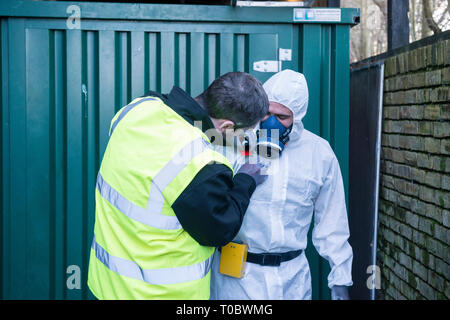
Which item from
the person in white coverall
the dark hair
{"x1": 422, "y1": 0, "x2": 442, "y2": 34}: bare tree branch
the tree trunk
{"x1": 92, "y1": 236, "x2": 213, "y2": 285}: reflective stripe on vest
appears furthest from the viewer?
the tree trunk

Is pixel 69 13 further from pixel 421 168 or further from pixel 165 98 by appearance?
pixel 421 168

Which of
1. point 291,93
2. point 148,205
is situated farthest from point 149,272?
point 291,93

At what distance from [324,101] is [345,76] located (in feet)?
0.73

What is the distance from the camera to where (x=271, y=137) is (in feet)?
7.83

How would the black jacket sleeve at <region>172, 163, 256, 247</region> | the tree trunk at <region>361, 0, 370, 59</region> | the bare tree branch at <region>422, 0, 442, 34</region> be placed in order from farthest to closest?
the tree trunk at <region>361, 0, 370, 59</region>
the bare tree branch at <region>422, 0, 442, 34</region>
the black jacket sleeve at <region>172, 163, 256, 247</region>

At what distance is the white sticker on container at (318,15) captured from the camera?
305cm

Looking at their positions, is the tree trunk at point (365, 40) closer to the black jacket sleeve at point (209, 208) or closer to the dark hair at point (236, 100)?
the dark hair at point (236, 100)

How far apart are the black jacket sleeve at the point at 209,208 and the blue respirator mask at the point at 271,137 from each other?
2.02 feet

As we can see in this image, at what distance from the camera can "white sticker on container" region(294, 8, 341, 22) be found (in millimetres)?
3047

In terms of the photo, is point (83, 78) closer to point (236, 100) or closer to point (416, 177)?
point (236, 100)

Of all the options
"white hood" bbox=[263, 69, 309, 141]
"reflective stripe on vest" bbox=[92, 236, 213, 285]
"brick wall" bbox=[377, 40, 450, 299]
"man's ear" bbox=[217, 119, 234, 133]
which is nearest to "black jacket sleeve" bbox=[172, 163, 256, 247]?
"reflective stripe on vest" bbox=[92, 236, 213, 285]

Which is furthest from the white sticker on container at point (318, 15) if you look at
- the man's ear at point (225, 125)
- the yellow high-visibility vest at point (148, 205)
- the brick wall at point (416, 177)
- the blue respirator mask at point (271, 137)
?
the yellow high-visibility vest at point (148, 205)

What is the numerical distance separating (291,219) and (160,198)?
0.92 metres

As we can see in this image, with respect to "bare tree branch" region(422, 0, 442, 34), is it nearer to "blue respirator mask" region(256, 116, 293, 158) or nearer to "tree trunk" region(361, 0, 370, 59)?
"blue respirator mask" region(256, 116, 293, 158)
